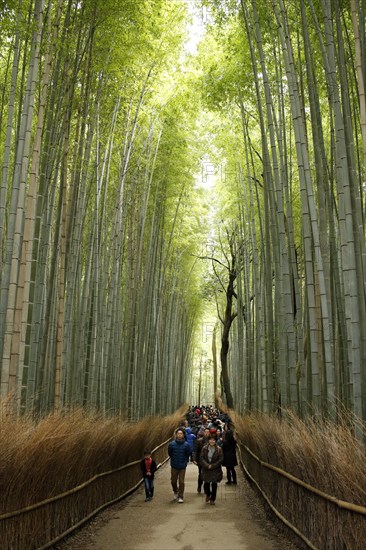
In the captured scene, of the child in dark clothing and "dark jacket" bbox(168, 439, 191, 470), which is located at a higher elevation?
"dark jacket" bbox(168, 439, 191, 470)

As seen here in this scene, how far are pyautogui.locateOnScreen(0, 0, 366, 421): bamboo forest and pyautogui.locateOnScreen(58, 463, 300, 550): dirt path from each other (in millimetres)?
1181

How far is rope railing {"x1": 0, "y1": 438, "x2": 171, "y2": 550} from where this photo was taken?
3404mm

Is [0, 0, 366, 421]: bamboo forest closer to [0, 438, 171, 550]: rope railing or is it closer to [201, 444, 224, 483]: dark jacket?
[0, 438, 171, 550]: rope railing

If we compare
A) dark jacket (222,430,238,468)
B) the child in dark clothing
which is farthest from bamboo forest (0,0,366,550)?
dark jacket (222,430,238,468)

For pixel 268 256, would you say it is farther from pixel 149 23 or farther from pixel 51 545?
pixel 51 545

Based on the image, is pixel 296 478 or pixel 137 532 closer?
pixel 296 478

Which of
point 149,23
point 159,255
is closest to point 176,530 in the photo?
point 149,23

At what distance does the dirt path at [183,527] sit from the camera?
14.7ft

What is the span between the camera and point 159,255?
12805 mm

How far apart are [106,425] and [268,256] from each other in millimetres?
3282

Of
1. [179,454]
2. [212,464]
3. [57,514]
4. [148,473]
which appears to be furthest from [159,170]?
[57,514]

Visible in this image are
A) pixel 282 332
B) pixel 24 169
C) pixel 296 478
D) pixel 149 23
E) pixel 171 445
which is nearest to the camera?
pixel 296 478

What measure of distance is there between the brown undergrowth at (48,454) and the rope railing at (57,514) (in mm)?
53

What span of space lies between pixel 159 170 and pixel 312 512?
28.1ft
